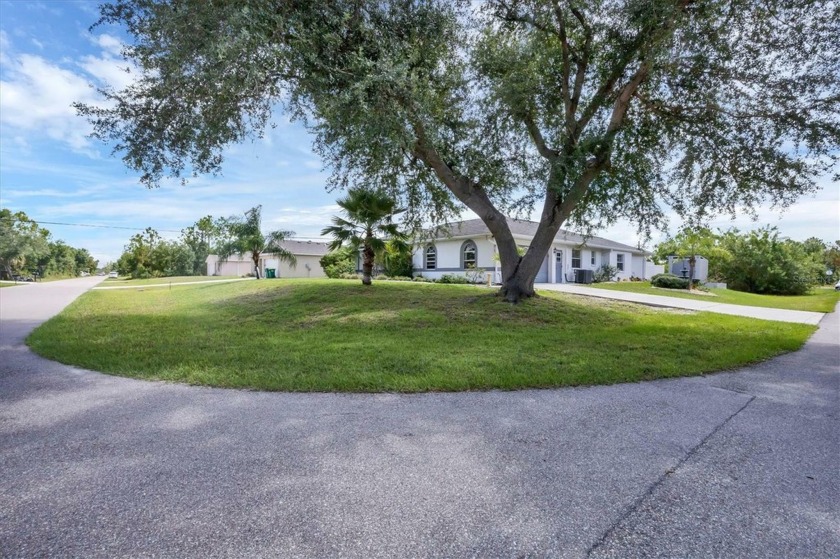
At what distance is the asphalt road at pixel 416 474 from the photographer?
7.15ft

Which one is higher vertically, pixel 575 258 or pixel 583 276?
pixel 575 258

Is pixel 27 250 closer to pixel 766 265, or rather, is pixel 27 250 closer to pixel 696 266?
pixel 696 266

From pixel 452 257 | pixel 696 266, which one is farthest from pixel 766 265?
pixel 452 257

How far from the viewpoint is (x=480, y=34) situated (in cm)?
1149

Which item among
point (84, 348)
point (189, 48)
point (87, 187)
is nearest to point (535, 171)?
point (189, 48)

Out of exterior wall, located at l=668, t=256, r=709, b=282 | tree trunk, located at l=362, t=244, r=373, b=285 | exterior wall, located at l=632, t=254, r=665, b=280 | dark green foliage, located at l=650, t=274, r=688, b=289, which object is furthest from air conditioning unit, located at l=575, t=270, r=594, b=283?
tree trunk, located at l=362, t=244, r=373, b=285

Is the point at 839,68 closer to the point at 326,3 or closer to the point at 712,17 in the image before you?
the point at 712,17

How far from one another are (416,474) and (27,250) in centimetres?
6848

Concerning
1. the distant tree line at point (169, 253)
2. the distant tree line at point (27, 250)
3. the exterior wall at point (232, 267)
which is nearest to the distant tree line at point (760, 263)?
the exterior wall at point (232, 267)

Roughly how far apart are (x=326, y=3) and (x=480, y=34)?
522 centimetres

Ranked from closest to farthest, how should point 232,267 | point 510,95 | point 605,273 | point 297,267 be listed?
1. point 510,95
2. point 605,273
3. point 297,267
4. point 232,267

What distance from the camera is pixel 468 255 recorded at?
25.0m

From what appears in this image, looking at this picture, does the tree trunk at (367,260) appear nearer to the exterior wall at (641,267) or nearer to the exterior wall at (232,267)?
the exterior wall at (641,267)

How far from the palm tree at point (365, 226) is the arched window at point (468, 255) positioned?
9854 millimetres
